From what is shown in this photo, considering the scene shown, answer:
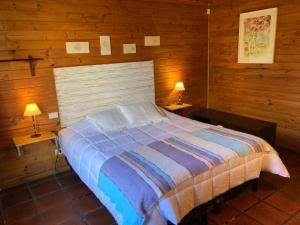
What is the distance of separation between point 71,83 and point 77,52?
1.37 feet

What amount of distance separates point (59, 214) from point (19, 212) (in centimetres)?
43

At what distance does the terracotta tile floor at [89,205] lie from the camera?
2236 millimetres

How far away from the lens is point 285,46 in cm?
338

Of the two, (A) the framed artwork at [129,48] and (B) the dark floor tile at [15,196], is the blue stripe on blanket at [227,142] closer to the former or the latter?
(A) the framed artwork at [129,48]

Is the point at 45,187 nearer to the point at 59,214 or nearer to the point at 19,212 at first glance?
the point at 19,212

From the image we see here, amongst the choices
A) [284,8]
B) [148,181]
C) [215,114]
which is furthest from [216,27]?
[148,181]

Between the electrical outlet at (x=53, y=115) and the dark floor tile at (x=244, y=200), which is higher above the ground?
the electrical outlet at (x=53, y=115)

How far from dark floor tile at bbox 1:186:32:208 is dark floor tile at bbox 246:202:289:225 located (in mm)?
2389

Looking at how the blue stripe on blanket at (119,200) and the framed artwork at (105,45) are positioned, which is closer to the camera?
the blue stripe on blanket at (119,200)

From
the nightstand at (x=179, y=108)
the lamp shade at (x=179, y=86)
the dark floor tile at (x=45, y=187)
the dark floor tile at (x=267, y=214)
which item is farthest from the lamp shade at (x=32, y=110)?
the dark floor tile at (x=267, y=214)

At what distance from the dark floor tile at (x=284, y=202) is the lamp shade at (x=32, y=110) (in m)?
2.68

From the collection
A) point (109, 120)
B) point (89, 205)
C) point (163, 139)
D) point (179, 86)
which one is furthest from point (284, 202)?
point (179, 86)

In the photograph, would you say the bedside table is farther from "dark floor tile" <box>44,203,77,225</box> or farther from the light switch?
the light switch

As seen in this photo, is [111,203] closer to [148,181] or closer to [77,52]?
[148,181]
